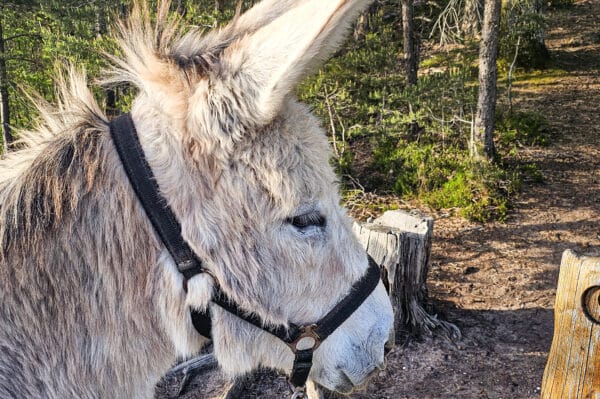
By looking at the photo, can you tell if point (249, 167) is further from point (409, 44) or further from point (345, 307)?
point (409, 44)

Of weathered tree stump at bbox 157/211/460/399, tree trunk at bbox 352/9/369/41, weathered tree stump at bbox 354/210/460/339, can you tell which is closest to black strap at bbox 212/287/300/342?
weathered tree stump at bbox 157/211/460/399

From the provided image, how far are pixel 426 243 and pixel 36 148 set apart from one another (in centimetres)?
437

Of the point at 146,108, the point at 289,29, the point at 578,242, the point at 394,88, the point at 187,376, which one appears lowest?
the point at 578,242

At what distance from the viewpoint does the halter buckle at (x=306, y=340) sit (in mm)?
1792

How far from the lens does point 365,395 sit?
15.7 ft

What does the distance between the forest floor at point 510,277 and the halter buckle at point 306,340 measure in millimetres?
3296

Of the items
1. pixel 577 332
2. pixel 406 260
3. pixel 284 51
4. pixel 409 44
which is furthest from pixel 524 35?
pixel 284 51

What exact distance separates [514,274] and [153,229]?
6.49 metres

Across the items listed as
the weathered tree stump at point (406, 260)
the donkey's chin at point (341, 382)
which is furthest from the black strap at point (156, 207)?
the weathered tree stump at point (406, 260)

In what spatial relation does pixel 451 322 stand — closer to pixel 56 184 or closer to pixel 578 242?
pixel 578 242

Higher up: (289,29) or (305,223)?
(289,29)

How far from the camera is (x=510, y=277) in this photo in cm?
681

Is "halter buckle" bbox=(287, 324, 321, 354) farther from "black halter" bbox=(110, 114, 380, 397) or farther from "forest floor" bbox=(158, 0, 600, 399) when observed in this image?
"forest floor" bbox=(158, 0, 600, 399)

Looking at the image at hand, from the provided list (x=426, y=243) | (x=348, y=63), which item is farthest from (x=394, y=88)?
(x=426, y=243)
